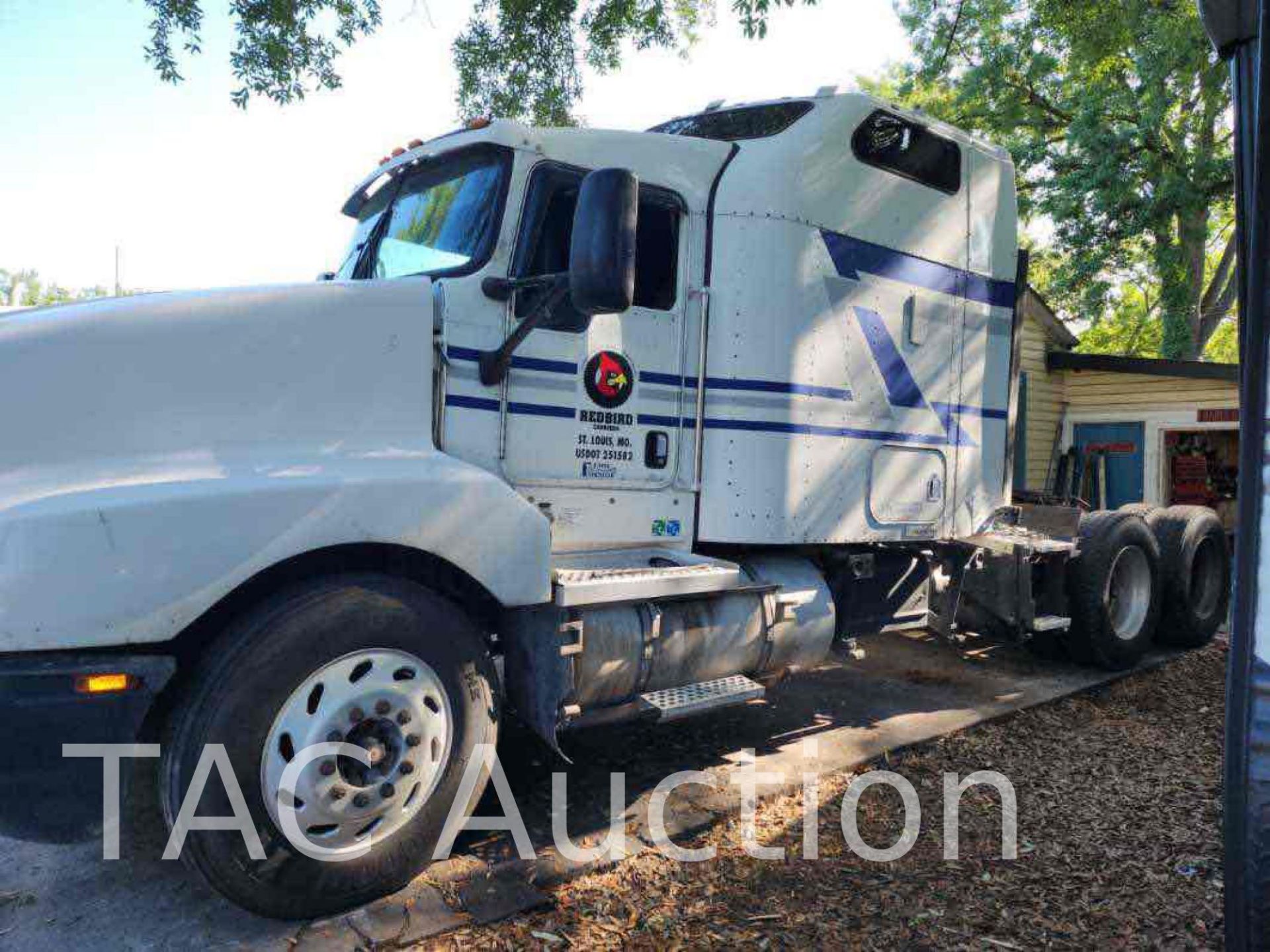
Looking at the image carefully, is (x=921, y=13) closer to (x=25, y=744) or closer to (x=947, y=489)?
(x=947, y=489)

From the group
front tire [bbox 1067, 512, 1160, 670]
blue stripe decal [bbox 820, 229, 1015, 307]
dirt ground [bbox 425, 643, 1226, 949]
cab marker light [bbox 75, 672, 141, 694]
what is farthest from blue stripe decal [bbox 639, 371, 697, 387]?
front tire [bbox 1067, 512, 1160, 670]

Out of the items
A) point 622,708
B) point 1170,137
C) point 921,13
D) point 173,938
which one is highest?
point 921,13

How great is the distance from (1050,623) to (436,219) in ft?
16.5

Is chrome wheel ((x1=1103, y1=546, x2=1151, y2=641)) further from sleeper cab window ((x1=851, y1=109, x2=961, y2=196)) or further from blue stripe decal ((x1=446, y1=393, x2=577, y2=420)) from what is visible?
blue stripe decal ((x1=446, y1=393, x2=577, y2=420))

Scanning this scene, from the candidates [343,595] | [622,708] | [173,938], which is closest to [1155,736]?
[622,708]

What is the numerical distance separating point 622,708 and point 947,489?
280 cm

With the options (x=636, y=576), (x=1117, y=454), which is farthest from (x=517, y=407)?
(x=1117, y=454)

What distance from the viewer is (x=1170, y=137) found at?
17047 mm

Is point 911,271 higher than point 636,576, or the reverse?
point 911,271

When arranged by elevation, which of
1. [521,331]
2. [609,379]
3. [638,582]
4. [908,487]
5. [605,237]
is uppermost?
[605,237]

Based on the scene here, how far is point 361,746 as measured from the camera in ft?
10.2

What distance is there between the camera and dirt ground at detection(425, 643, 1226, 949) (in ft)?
10.2

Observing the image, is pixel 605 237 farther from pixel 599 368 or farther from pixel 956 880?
pixel 956 880

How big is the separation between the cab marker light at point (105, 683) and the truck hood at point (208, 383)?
585mm
